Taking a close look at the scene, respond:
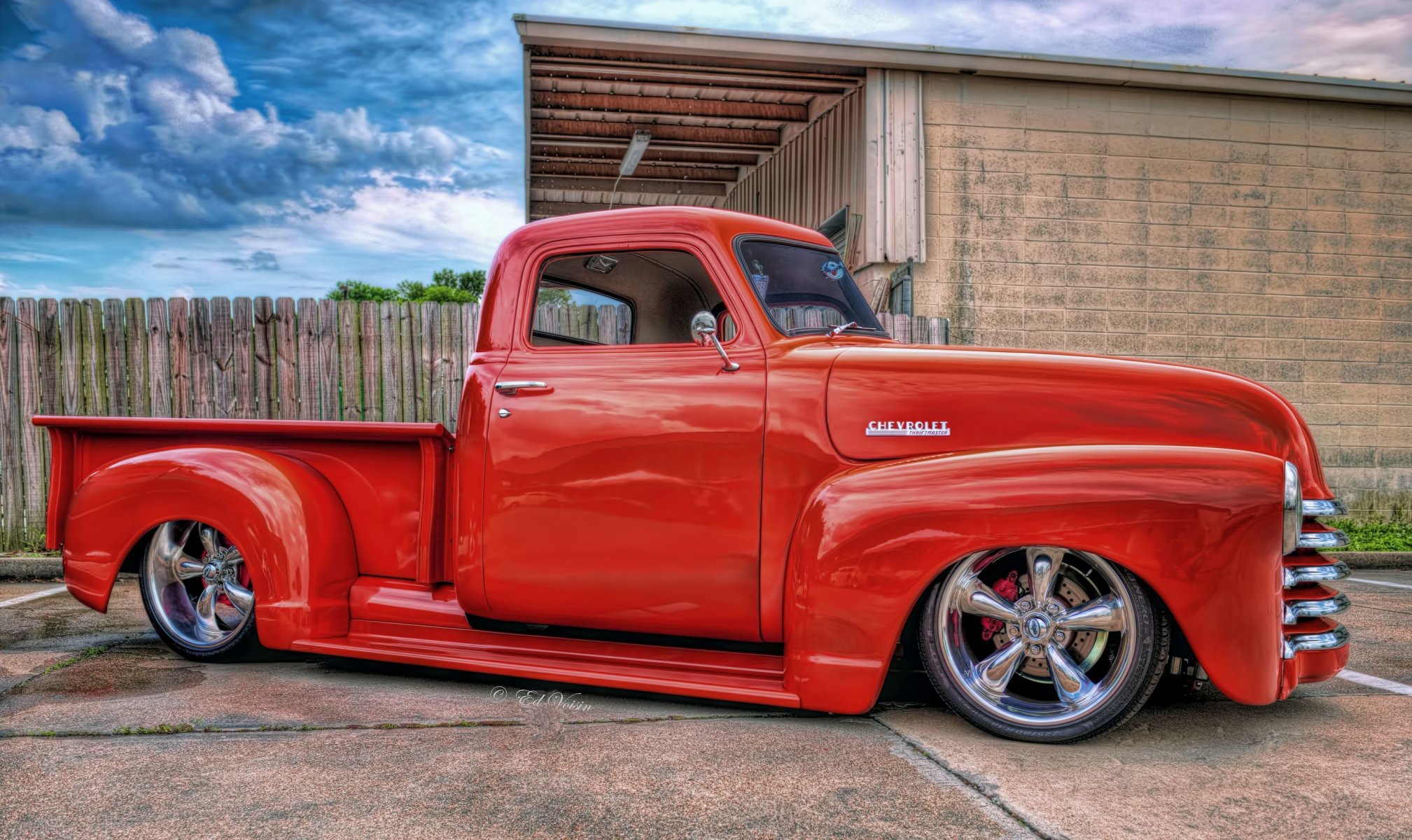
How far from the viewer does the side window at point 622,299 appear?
418 cm

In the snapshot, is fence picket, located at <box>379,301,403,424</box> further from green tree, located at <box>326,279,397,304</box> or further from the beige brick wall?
green tree, located at <box>326,279,397,304</box>

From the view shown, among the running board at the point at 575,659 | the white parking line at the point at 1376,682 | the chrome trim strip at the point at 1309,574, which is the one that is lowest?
the white parking line at the point at 1376,682

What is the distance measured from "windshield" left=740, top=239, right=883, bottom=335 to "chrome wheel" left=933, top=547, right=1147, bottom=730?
1187mm

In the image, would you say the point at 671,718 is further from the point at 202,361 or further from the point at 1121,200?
the point at 1121,200

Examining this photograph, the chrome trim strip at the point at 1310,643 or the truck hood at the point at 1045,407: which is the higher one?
the truck hood at the point at 1045,407

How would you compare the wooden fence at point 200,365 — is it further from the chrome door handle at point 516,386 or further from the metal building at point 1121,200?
the chrome door handle at point 516,386

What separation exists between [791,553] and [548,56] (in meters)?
A: 7.85

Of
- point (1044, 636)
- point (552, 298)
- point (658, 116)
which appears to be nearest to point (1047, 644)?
point (1044, 636)

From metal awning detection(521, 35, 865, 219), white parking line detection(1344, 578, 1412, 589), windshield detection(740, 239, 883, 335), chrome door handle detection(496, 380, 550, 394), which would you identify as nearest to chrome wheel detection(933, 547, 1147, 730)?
windshield detection(740, 239, 883, 335)

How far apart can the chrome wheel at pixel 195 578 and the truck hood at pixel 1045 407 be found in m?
2.69

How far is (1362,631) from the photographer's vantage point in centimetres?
515

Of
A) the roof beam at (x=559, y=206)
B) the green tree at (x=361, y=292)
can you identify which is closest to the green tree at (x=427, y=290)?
the green tree at (x=361, y=292)

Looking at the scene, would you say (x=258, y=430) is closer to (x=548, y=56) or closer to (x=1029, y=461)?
(x=1029, y=461)

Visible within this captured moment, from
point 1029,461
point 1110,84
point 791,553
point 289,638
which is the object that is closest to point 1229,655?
point 1029,461
